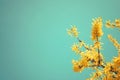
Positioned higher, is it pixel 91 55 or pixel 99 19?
pixel 99 19

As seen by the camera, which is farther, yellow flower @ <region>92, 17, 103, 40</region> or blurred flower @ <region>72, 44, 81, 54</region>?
blurred flower @ <region>72, 44, 81, 54</region>

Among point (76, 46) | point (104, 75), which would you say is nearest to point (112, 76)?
point (104, 75)

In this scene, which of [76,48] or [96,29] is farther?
[76,48]

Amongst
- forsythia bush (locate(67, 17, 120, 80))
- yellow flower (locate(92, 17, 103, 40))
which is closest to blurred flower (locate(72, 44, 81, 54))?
forsythia bush (locate(67, 17, 120, 80))

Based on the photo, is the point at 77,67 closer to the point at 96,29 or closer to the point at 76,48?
the point at 76,48

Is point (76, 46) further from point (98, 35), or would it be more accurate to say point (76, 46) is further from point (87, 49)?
point (98, 35)

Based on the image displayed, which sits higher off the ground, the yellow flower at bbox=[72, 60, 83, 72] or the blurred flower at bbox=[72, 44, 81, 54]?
the blurred flower at bbox=[72, 44, 81, 54]

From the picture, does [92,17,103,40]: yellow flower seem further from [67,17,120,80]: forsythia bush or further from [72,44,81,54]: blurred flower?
[72,44,81,54]: blurred flower

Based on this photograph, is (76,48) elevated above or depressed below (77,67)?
above

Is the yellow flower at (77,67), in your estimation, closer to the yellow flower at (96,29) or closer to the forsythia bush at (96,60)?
the forsythia bush at (96,60)

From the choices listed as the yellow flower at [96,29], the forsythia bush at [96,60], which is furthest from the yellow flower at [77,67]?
the yellow flower at [96,29]

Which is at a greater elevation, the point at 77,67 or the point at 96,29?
the point at 96,29

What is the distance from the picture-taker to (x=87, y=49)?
1325mm

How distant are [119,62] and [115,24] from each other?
1.25ft
